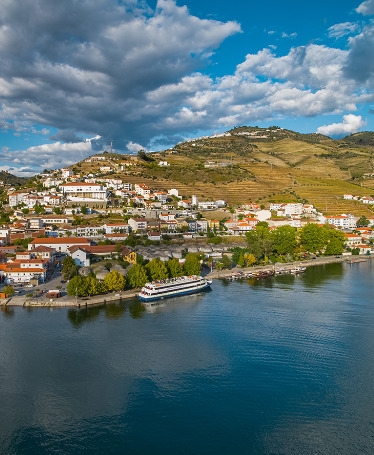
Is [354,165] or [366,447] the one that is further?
[354,165]

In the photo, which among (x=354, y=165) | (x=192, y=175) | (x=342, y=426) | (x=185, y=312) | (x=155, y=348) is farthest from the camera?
(x=354, y=165)

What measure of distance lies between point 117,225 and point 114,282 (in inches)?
353

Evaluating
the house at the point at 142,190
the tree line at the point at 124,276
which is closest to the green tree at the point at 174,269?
the tree line at the point at 124,276

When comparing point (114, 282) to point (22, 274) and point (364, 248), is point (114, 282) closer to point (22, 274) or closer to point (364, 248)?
point (22, 274)

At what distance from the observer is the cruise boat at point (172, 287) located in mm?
12438

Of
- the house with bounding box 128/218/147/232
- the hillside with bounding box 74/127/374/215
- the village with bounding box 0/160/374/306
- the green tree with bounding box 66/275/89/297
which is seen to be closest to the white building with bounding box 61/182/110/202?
the village with bounding box 0/160/374/306

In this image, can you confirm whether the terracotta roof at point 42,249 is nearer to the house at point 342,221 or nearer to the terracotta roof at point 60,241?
the terracotta roof at point 60,241

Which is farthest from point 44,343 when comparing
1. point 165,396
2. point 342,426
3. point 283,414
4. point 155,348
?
point 342,426

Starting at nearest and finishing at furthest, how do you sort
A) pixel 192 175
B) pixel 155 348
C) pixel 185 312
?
pixel 155 348, pixel 185 312, pixel 192 175

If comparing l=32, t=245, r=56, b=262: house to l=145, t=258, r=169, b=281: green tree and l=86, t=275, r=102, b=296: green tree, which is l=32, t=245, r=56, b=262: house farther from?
l=145, t=258, r=169, b=281: green tree

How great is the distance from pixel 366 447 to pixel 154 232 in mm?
16108

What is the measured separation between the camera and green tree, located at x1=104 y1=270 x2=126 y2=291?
42.1 feet

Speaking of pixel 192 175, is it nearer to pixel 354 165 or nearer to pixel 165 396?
pixel 354 165

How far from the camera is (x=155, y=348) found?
8836 mm
